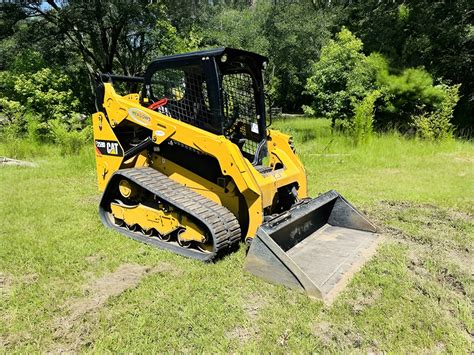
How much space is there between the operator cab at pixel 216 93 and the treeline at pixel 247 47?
22.5 ft

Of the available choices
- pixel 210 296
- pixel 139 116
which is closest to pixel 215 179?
pixel 139 116

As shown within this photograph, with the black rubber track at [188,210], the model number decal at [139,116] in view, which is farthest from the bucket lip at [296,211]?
the model number decal at [139,116]

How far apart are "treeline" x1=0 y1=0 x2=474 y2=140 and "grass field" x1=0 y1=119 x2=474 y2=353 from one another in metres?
6.66

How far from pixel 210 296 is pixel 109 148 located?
101 inches

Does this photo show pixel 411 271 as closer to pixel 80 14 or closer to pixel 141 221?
pixel 141 221

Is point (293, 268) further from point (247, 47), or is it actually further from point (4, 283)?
point (247, 47)

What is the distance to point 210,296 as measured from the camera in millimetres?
3217

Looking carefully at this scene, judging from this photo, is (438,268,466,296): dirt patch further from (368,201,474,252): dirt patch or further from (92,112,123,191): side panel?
(92,112,123,191): side panel

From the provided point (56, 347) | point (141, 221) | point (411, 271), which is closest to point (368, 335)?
point (411, 271)

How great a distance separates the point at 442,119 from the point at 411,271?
902cm

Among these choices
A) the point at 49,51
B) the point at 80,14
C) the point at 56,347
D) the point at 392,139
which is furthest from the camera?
the point at 49,51

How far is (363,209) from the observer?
557 cm

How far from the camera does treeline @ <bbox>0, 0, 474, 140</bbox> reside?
12.1m

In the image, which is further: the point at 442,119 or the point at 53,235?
the point at 442,119
